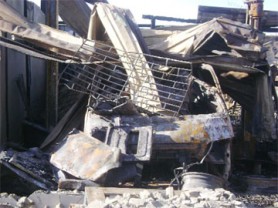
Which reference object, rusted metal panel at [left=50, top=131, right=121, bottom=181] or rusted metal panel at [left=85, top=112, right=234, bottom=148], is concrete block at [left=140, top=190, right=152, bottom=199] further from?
rusted metal panel at [left=85, top=112, right=234, bottom=148]

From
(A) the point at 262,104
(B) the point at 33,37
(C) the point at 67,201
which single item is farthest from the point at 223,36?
(C) the point at 67,201

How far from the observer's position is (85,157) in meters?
5.06

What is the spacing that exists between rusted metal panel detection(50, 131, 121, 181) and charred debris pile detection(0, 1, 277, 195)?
1 centimetres

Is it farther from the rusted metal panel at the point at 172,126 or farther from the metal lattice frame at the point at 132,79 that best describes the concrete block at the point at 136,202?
the metal lattice frame at the point at 132,79

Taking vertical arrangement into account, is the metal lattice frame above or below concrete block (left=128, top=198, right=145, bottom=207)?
above

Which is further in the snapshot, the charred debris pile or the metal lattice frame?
the metal lattice frame

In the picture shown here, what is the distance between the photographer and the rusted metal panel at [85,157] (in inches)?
191

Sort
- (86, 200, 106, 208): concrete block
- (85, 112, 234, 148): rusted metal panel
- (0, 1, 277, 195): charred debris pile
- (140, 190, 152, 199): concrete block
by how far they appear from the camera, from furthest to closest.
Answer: (85, 112, 234, 148): rusted metal panel
(0, 1, 277, 195): charred debris pile
(140, 190, 152, 199): concrete block
(86, 200, 106, 208): concrete block

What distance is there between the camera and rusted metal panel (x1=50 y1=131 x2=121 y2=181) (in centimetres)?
484

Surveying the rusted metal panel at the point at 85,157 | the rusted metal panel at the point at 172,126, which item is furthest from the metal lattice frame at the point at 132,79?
the rusted metal panel at the point at 85,157

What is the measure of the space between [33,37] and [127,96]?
Answer: 5.79 feet

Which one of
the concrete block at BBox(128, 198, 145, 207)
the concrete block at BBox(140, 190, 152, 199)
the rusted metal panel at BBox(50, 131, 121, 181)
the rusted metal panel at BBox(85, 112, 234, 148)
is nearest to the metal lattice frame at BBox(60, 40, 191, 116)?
the rusted metal panel at BBox(85, 112, 234, 148)

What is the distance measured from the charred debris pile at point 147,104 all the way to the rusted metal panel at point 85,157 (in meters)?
0.01

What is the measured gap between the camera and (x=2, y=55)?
21.5 ft
